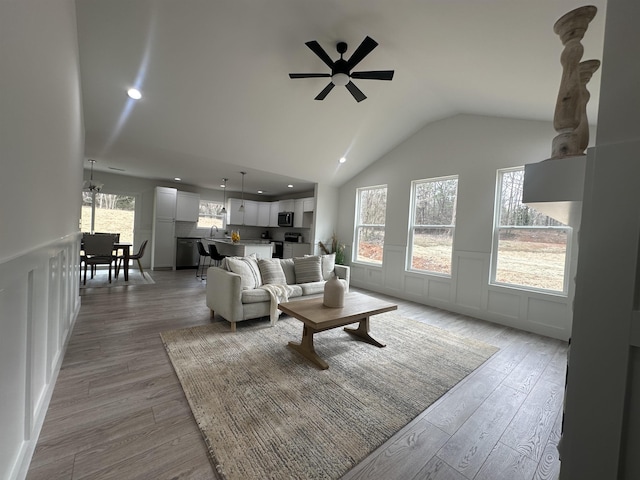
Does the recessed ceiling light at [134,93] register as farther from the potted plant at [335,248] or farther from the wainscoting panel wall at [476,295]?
the wainscoting panel wall at [476,295]

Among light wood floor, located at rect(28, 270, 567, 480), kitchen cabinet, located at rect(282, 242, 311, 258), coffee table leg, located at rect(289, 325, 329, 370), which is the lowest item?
light wood floor, located at rect(28, 270, 567, 480)

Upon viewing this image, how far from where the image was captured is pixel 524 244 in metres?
3.88

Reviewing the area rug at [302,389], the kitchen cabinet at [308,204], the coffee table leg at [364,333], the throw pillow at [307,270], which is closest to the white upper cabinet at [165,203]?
the kitchen cabinet at [308,204]

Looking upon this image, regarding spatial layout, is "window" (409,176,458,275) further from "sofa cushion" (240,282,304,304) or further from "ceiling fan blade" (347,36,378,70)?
"sofa cushion" (240,282,304,304)

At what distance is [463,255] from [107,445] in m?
4.71

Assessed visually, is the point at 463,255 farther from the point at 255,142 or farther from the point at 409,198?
the point at 255,142

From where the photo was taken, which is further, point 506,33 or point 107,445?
point 506,33

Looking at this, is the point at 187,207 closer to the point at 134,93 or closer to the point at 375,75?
the point at 134,93

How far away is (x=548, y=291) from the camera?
3631 millimetres

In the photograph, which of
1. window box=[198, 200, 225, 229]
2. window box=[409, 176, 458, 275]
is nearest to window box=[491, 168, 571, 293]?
window box=[409, 176, 458, 275]

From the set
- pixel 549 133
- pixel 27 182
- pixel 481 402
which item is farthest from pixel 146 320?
pixel 549 133

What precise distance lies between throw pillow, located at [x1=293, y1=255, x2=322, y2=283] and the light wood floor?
2.03m

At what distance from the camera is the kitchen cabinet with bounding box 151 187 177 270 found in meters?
7.07

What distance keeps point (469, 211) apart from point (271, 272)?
10.9ft
